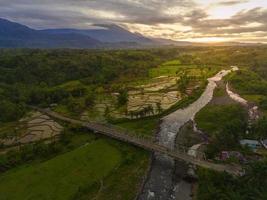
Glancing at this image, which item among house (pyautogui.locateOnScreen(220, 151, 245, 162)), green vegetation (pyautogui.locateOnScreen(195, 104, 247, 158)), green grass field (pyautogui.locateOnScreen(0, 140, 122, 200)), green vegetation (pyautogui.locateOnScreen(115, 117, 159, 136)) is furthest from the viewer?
green vegetation (pyautogui.locateOnScreen(115, 117, 159, 136))

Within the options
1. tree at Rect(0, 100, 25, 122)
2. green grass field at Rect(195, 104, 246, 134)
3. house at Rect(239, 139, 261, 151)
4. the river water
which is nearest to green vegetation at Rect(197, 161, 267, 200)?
the river water

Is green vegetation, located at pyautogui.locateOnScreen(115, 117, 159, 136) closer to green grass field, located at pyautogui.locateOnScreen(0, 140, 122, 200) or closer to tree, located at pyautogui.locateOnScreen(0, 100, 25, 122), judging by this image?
green grass field, located at pyautogui.locateOnScreen(0, 140, 122, 200)

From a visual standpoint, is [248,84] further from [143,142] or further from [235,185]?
[235,185]

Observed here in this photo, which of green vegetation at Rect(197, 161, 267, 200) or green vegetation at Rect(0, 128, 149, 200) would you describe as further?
green vegetation at Rect(0, 128, 149, 200)

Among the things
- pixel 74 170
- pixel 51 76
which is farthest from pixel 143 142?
pixel 51 76

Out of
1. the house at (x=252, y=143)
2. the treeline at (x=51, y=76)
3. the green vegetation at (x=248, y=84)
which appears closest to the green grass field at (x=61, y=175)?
the house at (x=252, y=143)

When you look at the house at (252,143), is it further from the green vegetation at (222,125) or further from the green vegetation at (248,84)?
the green vegetation at (248,84)

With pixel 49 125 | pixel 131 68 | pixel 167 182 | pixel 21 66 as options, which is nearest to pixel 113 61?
pixel 131 68
